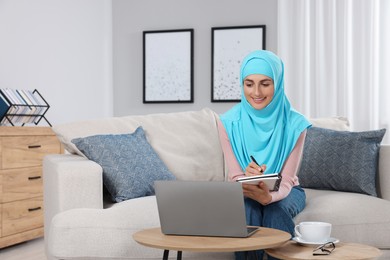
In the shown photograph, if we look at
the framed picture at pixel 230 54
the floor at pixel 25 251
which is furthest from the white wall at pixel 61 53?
the floor at pixel 25 251

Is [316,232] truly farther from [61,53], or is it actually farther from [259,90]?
[61,53]

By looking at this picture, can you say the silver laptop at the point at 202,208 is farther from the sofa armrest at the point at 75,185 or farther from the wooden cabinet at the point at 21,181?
the wooden cabinet at the point at 21,181

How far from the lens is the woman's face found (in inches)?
101

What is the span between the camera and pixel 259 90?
102 inches

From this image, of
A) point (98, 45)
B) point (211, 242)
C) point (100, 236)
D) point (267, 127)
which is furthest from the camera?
point (98, 45)

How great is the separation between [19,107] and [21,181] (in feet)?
1.73

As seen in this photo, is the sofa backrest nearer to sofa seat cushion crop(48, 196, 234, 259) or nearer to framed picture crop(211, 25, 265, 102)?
sofa seat cushion crop(48, 196, 234, 259)

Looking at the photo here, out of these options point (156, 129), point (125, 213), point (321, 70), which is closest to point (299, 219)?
point (125, 213)

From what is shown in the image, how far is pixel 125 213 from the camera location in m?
2.55

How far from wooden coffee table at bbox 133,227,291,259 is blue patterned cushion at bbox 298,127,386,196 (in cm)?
126

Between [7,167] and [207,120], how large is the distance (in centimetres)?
150

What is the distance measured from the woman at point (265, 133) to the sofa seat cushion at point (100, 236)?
33 centimetres

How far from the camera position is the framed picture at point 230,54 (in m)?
5.73

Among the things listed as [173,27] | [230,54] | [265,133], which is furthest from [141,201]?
[173,27]
